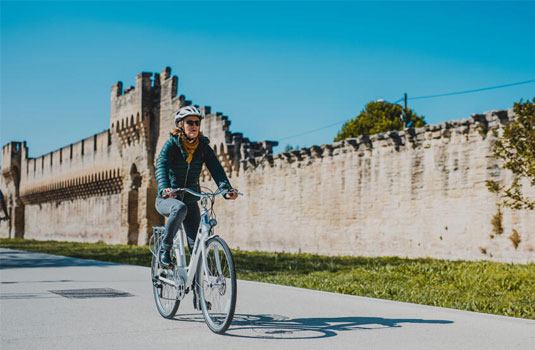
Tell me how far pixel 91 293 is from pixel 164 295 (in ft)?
6.91

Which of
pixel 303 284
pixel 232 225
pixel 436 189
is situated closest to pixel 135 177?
pixel 232 225

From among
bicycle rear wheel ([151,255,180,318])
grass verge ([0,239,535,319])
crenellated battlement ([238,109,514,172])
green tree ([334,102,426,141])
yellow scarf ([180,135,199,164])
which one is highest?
green tree ([334,102,426,141])

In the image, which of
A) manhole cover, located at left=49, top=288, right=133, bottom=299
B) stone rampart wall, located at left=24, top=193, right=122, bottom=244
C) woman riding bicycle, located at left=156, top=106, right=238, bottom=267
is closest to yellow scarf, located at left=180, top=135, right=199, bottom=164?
woman riding bicycle, located at left=156, top=106, right=238, bottom=267

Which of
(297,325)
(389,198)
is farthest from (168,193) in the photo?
(389,198)

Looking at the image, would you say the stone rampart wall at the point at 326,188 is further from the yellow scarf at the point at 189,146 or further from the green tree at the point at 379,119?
the green tree at the point at 379,119

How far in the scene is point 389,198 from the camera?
19125mm

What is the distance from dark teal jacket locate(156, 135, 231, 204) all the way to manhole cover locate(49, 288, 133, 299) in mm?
2211

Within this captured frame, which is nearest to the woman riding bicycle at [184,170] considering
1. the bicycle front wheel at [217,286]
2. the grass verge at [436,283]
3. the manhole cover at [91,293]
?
the bicycle front wheel at [217,286]

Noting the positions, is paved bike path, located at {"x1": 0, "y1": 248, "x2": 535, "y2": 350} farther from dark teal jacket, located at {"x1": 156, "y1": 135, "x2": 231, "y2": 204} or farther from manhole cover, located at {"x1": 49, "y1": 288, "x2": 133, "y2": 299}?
dark teal jacket, located at {"x1": 156, "y1": 135, "x2": 231, "y2": 204}

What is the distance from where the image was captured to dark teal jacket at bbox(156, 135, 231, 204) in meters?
5.75

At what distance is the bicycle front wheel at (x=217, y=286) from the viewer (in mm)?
4863

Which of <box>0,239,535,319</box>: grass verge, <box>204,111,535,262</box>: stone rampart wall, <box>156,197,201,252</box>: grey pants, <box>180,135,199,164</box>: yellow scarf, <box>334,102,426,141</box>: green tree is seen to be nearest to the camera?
<box>156,197,201,252</box>: grey pants

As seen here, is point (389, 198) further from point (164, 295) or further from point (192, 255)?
point (192, 255)

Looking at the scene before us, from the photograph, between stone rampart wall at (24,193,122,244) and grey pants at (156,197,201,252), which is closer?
grey pants at (156,197,201,252)
